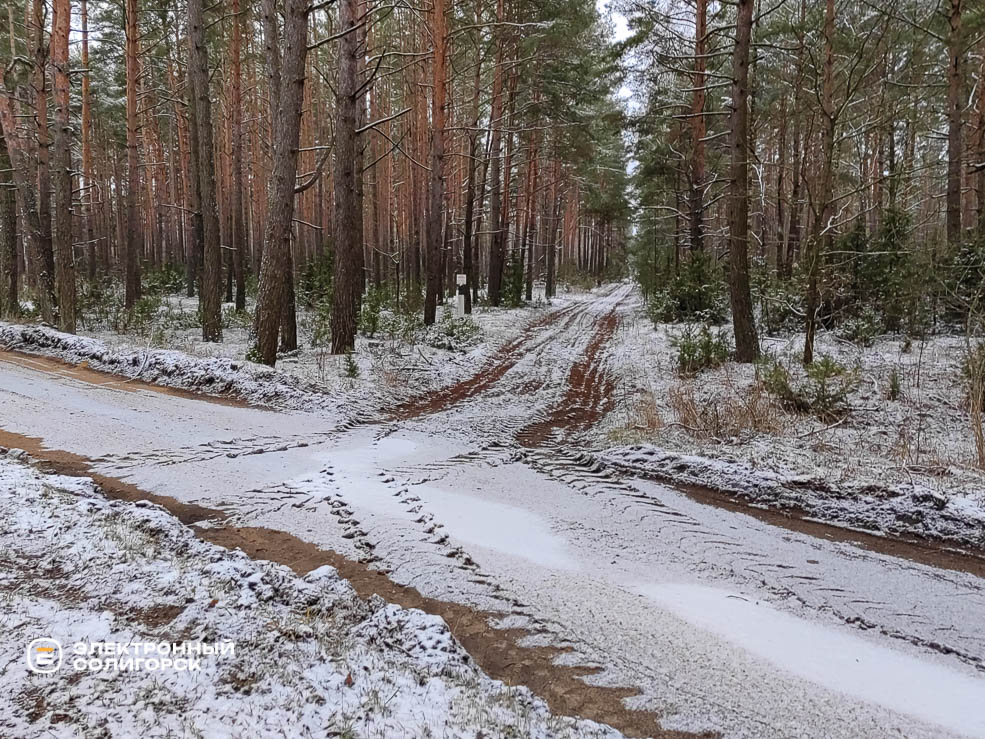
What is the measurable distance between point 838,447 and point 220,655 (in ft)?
17.6

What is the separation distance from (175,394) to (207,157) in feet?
21.4

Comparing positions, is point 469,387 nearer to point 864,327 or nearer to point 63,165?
point 864,327

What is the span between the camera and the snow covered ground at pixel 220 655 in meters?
1.89

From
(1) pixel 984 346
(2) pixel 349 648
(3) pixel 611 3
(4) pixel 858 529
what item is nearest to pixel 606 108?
(3) pixel 611 3

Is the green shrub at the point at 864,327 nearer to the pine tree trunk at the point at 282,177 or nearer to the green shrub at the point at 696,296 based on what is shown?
the green shrub at the point at 696,296

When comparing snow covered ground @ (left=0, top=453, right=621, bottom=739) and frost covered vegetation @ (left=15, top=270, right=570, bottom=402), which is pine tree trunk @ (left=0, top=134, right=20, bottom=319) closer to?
frost covered vegetation @ (left=15, top=270, right=570, bottom=402)

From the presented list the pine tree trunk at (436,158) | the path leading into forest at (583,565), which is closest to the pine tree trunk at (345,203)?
the pine tree trunk at (436,158)

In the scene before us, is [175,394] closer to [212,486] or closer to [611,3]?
[212,486]

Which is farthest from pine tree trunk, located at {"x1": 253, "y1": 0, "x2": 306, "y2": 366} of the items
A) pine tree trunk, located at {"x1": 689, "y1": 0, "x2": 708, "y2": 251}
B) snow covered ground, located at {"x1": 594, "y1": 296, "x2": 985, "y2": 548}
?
pine tree trunk, located at {"x1": 689, "y1": 0, "x2": 708, "y2": 251}

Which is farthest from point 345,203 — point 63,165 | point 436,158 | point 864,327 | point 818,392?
point 864,327

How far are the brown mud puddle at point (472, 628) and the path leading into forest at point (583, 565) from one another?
1 cm

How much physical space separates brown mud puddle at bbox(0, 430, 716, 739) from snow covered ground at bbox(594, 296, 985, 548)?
2.64 m

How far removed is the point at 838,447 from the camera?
5.28m

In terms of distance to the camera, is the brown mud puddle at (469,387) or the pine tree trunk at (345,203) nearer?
the brown mud puddle at (469,387)
